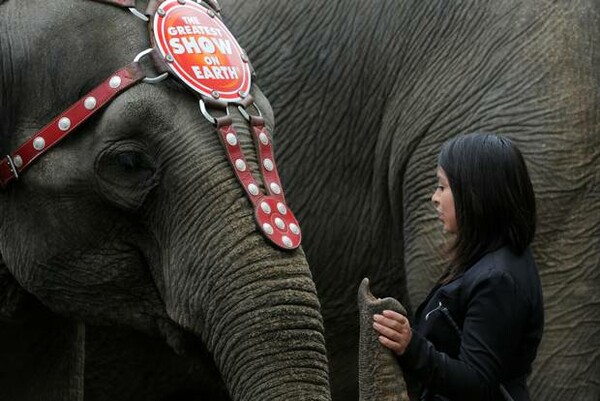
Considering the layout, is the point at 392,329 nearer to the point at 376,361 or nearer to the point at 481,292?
the point at 376,361

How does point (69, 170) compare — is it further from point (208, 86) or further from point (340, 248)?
point (340, 248)

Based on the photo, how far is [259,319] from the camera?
4.38 m

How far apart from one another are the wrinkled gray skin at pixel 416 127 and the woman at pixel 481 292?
56.9 inches

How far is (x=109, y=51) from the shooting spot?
15.4 feet

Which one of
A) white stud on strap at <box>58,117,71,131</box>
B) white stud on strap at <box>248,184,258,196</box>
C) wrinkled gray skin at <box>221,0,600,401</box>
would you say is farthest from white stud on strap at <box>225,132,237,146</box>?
wrinkled gray skin at <box>221,0,600,401</box>

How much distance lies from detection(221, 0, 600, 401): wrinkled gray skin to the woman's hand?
5.74 ft

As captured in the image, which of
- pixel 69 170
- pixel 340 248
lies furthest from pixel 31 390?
pixel 340 248

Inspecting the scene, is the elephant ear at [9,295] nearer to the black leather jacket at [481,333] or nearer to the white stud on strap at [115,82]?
the white stud on strap at [115,82]

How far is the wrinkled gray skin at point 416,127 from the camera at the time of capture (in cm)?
568

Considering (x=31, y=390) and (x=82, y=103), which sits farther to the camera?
(x=31, y=390)

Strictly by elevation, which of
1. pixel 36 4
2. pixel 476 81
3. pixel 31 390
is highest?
pixel 36 4

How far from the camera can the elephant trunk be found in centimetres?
434

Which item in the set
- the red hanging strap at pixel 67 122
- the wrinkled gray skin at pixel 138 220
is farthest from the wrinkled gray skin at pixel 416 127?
the red hanging strap at pixel 67 122

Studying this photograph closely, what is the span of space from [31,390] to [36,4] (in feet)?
3.91
